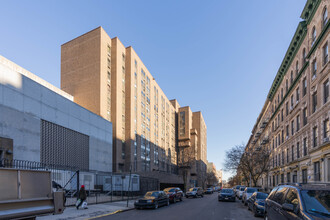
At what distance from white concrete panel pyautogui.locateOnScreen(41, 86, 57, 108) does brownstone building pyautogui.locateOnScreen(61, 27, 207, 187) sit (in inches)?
601

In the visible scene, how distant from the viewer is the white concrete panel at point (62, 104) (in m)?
32.6

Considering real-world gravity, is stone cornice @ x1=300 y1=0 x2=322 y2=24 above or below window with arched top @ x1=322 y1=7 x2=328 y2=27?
above

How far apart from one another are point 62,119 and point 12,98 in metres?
8.43

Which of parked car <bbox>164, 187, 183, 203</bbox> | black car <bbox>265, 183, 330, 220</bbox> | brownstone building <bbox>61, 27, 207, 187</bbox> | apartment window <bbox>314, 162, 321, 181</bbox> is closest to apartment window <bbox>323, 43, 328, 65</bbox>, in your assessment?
apartment window <bbox>314, 162, 321, 181</bbox>

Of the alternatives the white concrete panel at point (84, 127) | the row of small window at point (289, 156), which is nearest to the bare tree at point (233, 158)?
the row of small window at point (289, 156)

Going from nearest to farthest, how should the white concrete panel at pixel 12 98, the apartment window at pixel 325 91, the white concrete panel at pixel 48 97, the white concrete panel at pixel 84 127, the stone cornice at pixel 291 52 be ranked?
the apartment window at pixel 325 91 < the white concrete panel at pixel 12 98 < the stone cornice at pixel 291 52 < the white concrete panel at pixel 48 97 < the white concrete panel at pixel 84 127

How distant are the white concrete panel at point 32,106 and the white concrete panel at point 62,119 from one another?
3.32 metres

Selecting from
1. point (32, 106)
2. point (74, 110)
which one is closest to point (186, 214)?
point (32, 106)

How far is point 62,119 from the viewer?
33094mm

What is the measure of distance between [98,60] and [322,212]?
48.1 m

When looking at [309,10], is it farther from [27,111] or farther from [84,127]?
[84,127]

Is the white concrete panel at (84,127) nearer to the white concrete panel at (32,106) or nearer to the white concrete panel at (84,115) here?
the white concrete panel at (84,115)

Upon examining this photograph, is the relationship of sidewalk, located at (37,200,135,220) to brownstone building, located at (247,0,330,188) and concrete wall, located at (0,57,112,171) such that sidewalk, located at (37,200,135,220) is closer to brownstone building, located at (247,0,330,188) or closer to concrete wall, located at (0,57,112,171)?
concrete wall, located at (0,57,112,171)

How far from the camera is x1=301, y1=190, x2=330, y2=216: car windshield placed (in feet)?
17.5
